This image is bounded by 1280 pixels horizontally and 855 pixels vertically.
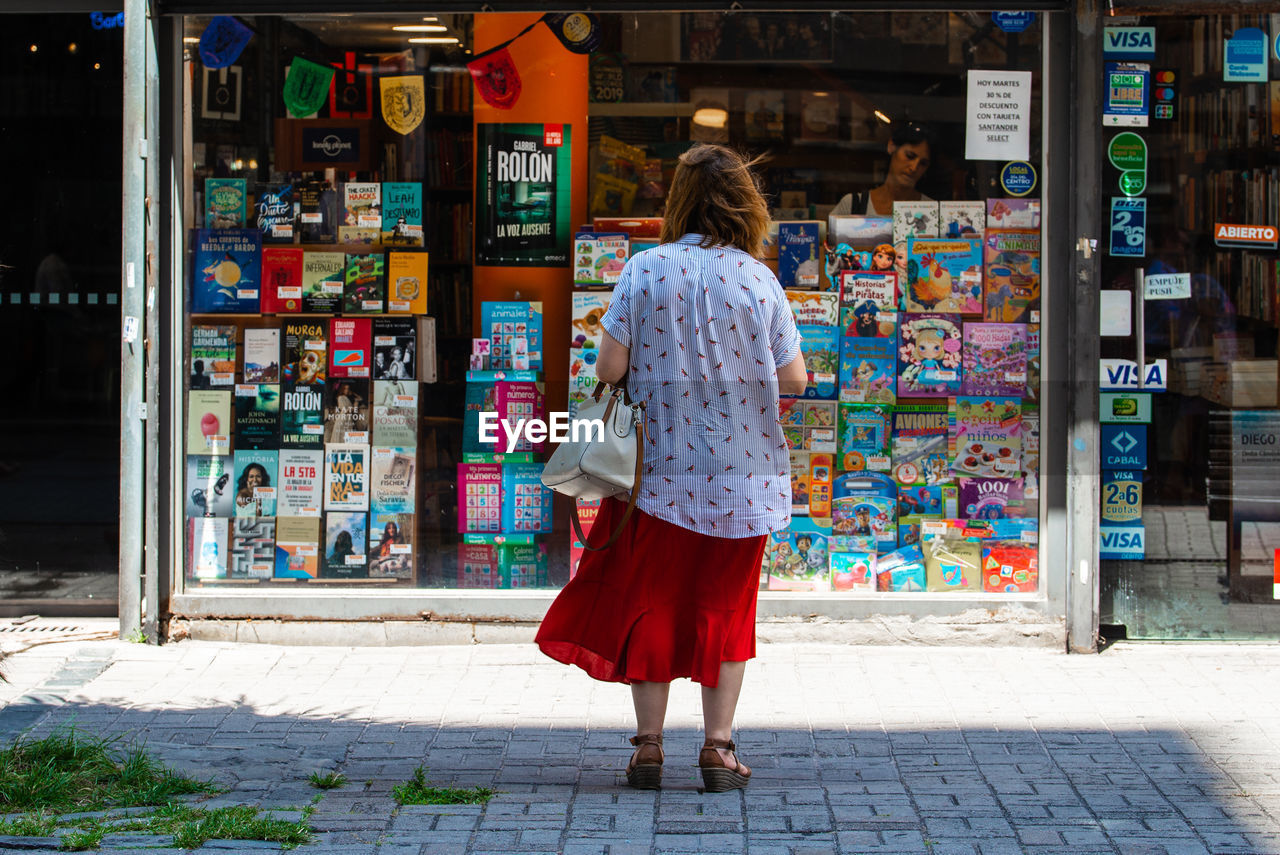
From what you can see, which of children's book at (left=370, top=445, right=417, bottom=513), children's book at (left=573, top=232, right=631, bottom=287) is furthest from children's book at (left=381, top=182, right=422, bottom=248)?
children's book at (left=370, top=445, right=417, bottom=513)

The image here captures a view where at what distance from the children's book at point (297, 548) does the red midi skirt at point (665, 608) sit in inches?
100

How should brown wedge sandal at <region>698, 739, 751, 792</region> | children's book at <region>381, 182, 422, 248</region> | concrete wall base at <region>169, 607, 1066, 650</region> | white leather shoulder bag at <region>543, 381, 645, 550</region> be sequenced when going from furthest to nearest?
children's book at <region>381, 182, 422, 248</region> < concrete wall base at <region>169, 607, 1066, 650</region> < brown wedge sandal at <region>698, 739, 751, 792</region> < white leather shoulder bag at <region>543, 381, 645, 550</region>

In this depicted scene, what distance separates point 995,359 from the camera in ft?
20.7

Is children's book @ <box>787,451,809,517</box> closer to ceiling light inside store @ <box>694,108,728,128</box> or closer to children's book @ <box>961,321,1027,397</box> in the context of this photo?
children's book @ <box>961,321,1027,397</box>

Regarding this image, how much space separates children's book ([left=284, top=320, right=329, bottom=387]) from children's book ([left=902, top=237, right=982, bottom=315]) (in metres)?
2.79

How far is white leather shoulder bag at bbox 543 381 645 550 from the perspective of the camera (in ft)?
13.3

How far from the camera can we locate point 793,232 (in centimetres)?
637

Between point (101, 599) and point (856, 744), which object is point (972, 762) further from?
point (101, 599)

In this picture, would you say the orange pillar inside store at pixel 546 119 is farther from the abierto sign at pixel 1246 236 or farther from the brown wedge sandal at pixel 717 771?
the abierto sign at pixel 1246 236

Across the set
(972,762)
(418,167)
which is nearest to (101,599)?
(418,167)

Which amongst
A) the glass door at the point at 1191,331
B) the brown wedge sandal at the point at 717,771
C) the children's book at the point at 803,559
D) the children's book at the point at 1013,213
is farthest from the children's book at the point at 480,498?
the glass door at the point at 1191,331

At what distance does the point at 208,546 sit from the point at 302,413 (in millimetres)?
773

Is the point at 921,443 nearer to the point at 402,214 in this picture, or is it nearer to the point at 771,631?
the point at 771,631
